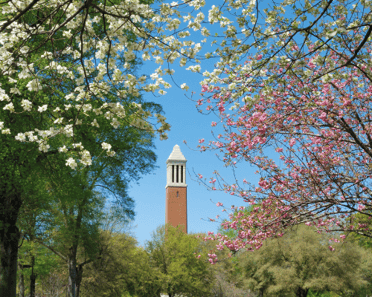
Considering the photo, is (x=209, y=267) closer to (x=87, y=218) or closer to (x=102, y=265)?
(x=102, y=265)

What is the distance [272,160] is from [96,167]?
37.2ft

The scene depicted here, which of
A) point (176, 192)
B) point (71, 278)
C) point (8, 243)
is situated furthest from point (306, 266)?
point (176, 192)

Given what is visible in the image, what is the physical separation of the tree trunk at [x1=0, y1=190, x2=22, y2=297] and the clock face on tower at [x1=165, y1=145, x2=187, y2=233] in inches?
1914

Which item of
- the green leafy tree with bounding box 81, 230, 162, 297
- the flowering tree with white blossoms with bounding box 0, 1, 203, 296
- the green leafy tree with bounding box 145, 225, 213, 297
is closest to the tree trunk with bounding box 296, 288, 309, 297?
the green leafy tree with bounding box 145, 225, 213, 297

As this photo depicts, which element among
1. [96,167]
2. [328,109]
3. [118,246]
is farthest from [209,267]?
[328,109]

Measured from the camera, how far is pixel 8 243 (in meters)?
13.1

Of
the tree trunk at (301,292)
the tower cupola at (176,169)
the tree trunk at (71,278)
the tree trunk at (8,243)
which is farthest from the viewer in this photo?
the tower cupola at (176,169)

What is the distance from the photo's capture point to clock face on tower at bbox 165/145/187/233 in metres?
65.2

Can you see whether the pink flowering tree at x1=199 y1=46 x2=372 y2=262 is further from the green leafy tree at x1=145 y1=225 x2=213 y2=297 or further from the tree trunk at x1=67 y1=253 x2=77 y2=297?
the green leafy tree at x1=145 y1=225 x2=213 y2=297

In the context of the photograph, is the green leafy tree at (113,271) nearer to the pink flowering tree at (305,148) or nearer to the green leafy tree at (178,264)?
the green leafy tree at (178,264)

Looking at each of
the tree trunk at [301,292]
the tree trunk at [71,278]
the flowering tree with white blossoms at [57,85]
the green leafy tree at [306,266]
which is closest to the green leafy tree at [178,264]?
the green leafy tree at [306,266]

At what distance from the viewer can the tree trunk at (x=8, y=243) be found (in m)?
12.8

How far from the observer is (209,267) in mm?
35000

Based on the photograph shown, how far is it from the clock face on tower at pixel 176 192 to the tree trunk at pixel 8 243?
4862 cm
